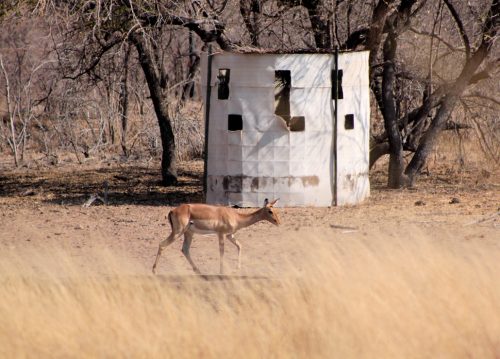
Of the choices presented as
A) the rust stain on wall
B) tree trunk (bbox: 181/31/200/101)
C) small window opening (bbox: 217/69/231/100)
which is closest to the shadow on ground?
the rust stain on wall

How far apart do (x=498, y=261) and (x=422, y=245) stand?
28.3 inches

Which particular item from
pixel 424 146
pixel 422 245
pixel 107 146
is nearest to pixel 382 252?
pixel 422 245

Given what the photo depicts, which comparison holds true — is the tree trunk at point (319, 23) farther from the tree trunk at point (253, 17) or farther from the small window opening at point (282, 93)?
the small window opening at point (282, 93)

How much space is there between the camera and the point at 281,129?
15641 millimetres

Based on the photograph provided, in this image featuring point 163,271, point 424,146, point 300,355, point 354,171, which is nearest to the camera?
point 300,355

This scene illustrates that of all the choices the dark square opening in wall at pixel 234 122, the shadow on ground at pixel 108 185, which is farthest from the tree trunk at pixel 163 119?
the dark square opening in wall at pixel 234 122

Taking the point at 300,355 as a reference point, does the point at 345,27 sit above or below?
above

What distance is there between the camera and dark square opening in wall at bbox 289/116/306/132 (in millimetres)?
15727

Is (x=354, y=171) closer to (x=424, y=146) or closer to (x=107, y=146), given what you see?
(x=424, y=146)

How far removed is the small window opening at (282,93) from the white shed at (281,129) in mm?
21

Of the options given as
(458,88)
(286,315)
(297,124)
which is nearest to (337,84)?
(297,124)

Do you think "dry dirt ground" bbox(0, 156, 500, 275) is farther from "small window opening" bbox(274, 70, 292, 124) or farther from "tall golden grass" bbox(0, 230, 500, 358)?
"tall golden grass" bbox(0, 230, 500, 358)

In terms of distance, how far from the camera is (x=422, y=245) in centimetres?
987

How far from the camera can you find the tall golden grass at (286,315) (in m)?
7.51
